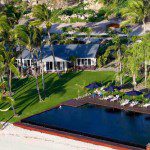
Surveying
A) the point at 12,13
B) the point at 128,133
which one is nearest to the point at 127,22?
the point at 12,13

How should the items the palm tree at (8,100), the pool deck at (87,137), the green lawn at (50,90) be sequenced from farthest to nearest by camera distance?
the green lawn at (50,90), the palm tree at (8,100), the pool deck at (87,137)

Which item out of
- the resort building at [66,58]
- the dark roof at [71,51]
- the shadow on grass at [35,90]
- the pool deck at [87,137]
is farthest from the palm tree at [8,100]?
the dark roof at [71,51]

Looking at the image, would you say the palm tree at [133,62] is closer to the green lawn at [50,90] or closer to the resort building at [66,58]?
the green lawn at [50,90]

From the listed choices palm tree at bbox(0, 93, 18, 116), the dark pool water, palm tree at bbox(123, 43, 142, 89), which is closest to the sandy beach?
A: the dark pool water

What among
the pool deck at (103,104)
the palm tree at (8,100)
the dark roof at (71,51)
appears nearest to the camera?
the palm tree at (8,100)

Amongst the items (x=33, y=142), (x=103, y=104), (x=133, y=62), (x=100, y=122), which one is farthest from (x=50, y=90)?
(x=33, y=142)

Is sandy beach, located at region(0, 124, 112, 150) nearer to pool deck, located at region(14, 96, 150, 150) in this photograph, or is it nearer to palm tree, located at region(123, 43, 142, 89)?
pool deck, located at region(14, 96, 150, 150)

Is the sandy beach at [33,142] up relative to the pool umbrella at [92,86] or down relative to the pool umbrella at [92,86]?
down
